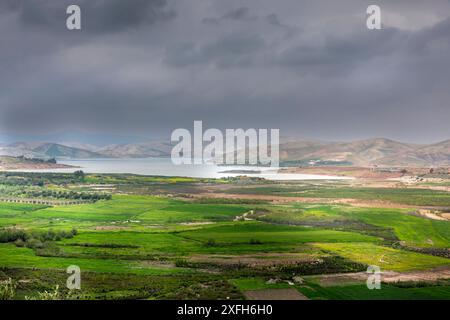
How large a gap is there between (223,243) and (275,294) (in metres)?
5.86

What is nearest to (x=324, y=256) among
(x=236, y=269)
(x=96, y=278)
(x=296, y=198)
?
(x=236, y=269)

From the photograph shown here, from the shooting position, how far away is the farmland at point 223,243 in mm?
13359

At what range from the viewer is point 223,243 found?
18234mm

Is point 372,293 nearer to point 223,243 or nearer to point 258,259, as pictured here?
point 258,259

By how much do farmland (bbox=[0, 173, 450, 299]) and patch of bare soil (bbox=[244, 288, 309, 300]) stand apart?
0.76ft

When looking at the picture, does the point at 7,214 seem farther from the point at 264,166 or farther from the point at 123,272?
the point at 264,166

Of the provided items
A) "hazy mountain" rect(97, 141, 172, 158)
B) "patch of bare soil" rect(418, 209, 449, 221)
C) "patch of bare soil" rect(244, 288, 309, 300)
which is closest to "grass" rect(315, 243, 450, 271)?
"patch of bare soil" rect(244, 288, 309, 300)

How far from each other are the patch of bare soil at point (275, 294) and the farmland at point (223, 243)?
0.76 ft

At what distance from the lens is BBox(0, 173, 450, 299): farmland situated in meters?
13.4

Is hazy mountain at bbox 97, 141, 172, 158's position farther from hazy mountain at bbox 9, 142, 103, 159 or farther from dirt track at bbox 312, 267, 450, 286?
dirt track at bbox 312, 267, 450, 286

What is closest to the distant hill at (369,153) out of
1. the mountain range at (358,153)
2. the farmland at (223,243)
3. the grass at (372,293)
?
the mountain range at (358,153)

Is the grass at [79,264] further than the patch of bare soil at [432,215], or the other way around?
the patch of bare soil at [432,215]

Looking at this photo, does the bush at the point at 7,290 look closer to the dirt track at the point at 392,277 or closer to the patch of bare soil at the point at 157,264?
the patch of bare soil at the point at 157,264
